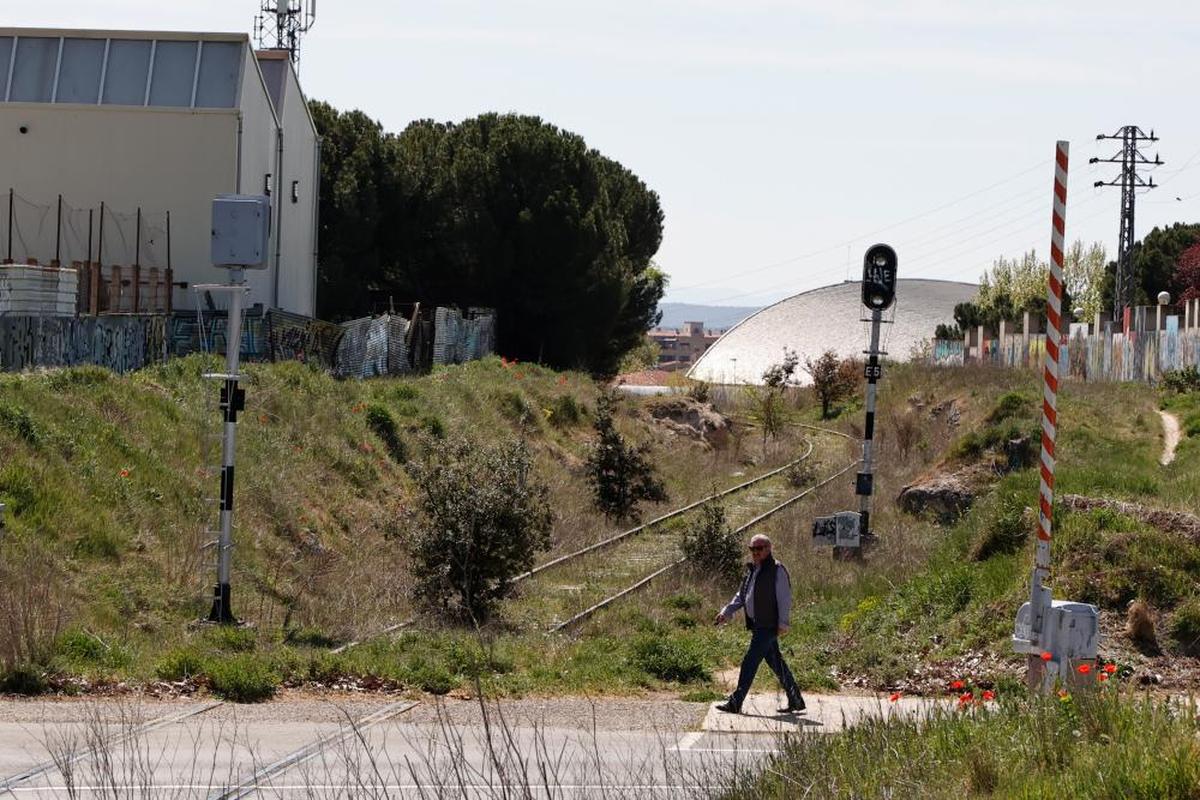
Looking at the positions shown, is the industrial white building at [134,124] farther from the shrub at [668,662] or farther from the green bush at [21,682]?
the green bush at [21,682]

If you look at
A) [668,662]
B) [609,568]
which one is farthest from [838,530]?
[668,662]

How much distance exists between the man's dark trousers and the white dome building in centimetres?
9939

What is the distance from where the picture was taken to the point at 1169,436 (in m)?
32.7

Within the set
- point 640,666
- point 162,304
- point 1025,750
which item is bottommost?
point 640,666

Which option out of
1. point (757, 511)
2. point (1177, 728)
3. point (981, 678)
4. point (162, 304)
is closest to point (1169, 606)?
point (981, 678)

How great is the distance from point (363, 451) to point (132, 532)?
455 inches

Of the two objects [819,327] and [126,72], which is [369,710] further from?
[819,327]

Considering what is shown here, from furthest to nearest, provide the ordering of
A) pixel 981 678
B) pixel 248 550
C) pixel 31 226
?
pixel 31 226
pixel 248 550
pixel 981 678

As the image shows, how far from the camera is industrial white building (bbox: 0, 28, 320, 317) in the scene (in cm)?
3666

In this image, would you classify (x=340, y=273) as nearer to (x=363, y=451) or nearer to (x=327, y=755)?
(x=363, y=451)

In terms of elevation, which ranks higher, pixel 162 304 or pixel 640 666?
pixel 162 304

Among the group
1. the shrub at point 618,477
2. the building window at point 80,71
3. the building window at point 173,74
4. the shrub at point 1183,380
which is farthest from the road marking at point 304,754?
the shrub at point 1183,380

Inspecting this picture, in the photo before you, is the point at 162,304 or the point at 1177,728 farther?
the point at 162,304

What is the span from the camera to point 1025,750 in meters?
7.48
